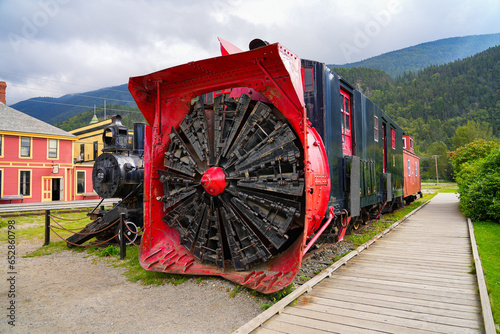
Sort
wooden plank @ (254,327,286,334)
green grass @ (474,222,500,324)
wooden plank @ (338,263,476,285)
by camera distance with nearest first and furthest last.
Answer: wooden plank @ (254,327,286,334) < green grass @ (474,222,500,324) < wooden plank @ (338,263,476,285)

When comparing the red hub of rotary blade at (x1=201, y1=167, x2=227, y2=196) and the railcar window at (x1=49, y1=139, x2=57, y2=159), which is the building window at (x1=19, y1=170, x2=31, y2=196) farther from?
the red hub of rotary blade at (x1=201, y1=167, x2=227, y2=196)

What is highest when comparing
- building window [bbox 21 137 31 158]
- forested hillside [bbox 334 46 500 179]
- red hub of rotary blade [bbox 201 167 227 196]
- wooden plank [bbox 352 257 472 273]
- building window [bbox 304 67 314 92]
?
forested hillside [bbox 334 46 500 179]

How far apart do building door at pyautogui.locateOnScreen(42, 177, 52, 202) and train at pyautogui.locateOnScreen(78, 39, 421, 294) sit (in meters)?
24.1

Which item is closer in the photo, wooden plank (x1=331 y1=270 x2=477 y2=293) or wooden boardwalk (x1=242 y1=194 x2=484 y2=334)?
wooden boardwalk (x1=242 y1=194 x2=484 y2=334)

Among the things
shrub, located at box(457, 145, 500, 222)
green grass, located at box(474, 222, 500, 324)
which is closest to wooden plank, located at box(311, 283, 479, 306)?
green grass, located at box(474, 222, 500, 324)

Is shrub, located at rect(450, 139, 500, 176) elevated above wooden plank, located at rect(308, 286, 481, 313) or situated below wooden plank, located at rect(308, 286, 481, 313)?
above

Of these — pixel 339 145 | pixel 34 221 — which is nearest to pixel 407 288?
pixel 339 145

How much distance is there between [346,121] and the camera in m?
7.06

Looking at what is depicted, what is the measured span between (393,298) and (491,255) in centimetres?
366

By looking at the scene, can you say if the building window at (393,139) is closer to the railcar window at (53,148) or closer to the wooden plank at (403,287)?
the wooden plank at (403,287)

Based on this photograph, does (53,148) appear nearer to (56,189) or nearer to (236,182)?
(56,189)

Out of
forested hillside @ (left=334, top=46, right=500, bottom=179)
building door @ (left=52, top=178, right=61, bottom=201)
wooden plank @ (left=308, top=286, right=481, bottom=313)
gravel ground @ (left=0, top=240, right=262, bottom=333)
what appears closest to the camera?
gravel ground @ (left=0, top=240, right=262, bottom=333)

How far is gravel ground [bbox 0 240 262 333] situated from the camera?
3.72 meters

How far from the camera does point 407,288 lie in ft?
15.4
